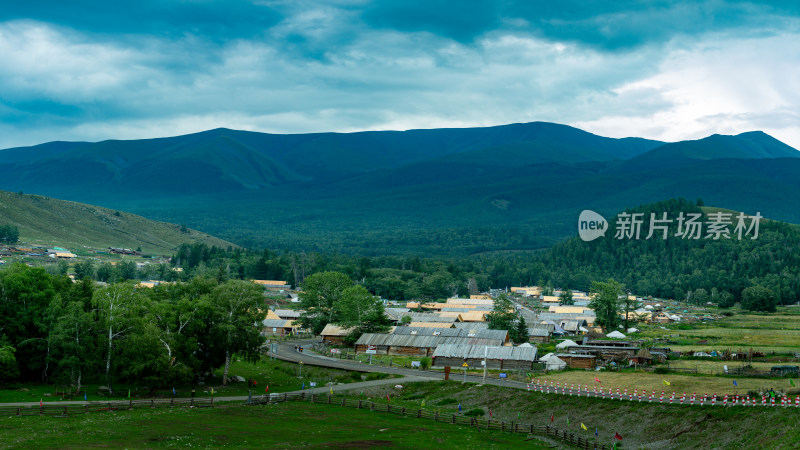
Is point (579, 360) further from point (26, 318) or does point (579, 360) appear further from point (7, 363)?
point (7, 363)

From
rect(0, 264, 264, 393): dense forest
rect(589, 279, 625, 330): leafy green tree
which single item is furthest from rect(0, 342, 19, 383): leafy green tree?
rect(589, 279, 625, 330): leafy green tree

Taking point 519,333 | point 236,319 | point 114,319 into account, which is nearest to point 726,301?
point 519,333

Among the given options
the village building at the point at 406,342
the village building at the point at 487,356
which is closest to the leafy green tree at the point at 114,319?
the village building at the point at 487,356

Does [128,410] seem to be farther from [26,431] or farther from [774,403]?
[774,403]

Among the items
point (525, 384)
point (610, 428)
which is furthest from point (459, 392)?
point (610, 428)

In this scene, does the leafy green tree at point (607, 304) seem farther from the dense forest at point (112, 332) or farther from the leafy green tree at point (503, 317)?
the dense forest at point (112, 332)

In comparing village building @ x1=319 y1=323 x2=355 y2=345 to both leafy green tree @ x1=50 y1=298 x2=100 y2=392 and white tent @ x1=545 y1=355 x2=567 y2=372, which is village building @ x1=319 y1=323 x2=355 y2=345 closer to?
white tent @ x1=545 y1=355 x2=567 y2=372
